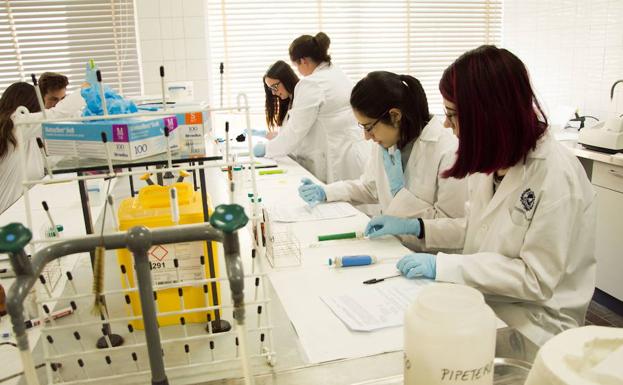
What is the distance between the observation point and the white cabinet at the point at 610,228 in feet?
9.28

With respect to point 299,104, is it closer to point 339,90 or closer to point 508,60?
point 339,90

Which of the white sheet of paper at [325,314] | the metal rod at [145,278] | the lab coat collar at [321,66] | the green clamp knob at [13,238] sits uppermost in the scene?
the lab coat collar at [321,66]

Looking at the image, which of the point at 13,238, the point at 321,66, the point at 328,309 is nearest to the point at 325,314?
the point at 328,309

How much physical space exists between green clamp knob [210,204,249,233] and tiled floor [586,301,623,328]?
2742 mm

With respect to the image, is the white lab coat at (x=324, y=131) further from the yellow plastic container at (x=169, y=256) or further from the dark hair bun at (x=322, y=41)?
the yellow plastic container at (x=169, y=256)

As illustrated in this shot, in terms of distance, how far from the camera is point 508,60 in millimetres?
1318

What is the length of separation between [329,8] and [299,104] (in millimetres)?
1517

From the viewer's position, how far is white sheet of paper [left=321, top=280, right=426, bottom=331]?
3.75 ft

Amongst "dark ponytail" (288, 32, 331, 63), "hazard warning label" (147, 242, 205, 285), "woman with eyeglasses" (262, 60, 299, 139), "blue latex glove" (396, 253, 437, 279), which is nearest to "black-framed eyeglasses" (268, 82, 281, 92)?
"woman with eyeglasses" (262, 60, 299, 139)

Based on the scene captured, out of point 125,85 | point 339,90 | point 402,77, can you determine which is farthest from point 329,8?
point 402,77

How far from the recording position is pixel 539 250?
1308mm

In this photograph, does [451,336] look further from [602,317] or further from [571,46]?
[571,46]

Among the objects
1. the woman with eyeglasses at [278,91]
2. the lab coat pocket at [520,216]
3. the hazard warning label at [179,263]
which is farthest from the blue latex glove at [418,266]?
the woman with eyeglasses at [278,91]

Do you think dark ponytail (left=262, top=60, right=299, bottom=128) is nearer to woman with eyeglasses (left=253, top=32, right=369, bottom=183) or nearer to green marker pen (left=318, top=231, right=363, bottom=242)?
woman with eyeglasses (left=253, top=32, right=369, bottom=183)
